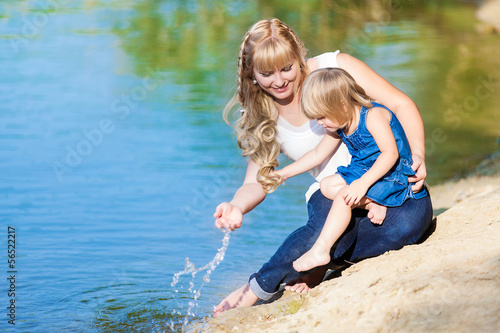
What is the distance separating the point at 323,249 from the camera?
3.32 metres

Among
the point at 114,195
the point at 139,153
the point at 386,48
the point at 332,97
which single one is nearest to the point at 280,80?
the point at 332,97

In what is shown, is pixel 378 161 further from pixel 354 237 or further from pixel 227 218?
pixel 227 218

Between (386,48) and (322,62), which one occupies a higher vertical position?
(386,48)

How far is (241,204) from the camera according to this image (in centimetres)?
364

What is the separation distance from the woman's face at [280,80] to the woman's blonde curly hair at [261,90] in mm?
27

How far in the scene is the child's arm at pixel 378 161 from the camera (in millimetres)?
3229

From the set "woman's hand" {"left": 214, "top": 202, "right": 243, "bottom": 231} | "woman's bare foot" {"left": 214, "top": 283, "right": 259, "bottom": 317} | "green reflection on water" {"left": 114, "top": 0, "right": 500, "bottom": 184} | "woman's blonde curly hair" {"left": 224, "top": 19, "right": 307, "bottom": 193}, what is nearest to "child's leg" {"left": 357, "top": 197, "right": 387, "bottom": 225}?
"woman's blonde curly hair" {"left": 224, "top": 19, "right": 307, "bottom": 193}

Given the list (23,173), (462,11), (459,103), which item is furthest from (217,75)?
(462,11)

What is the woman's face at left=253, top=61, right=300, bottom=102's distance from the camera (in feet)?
11.7

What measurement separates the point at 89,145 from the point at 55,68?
12.6 feet

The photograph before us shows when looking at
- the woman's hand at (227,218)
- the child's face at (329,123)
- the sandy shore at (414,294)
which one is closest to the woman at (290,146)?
the woman's hand at (227,218)

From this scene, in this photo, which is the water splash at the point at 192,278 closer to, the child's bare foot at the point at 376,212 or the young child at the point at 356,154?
the young child at the point at 356,154

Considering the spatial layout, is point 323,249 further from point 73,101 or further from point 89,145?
point 73,101

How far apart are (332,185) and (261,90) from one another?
680 millimetres
